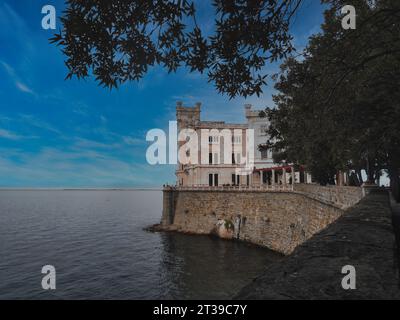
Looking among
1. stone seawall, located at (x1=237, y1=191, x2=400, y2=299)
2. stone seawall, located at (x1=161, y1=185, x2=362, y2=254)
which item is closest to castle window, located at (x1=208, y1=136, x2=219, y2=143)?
stone seawall, located at (x1=161, y1=185, x2=362, y2=254)

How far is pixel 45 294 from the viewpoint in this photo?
21.2 metres

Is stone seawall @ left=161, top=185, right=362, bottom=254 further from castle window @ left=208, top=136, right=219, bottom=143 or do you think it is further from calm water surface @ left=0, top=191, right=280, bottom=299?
castle window @ left=208, top=136, right=219, bottom=143

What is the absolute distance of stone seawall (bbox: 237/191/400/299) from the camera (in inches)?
91.3

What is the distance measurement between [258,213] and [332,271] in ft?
112

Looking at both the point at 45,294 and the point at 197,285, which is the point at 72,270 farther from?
the point at 197,285

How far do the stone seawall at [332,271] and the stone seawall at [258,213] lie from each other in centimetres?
1252

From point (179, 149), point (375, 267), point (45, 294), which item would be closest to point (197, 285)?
point (45, 294)

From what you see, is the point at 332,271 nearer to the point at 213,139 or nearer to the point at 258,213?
the point at 258,213

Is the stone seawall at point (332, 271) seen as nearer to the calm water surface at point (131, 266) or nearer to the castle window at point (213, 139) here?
the calm water surface at point (131, 266)

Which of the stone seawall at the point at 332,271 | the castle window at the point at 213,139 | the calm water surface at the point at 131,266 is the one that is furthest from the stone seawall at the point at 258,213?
the stone seawall at the point at 332,271

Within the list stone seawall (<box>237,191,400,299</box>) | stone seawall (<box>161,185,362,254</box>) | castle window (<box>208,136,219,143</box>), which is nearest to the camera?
stone seawall (<box>237,191,400,299</box>)

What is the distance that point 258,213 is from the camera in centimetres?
3597

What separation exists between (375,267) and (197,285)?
21.5m

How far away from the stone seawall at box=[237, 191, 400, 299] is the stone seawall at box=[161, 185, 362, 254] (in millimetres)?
12522
